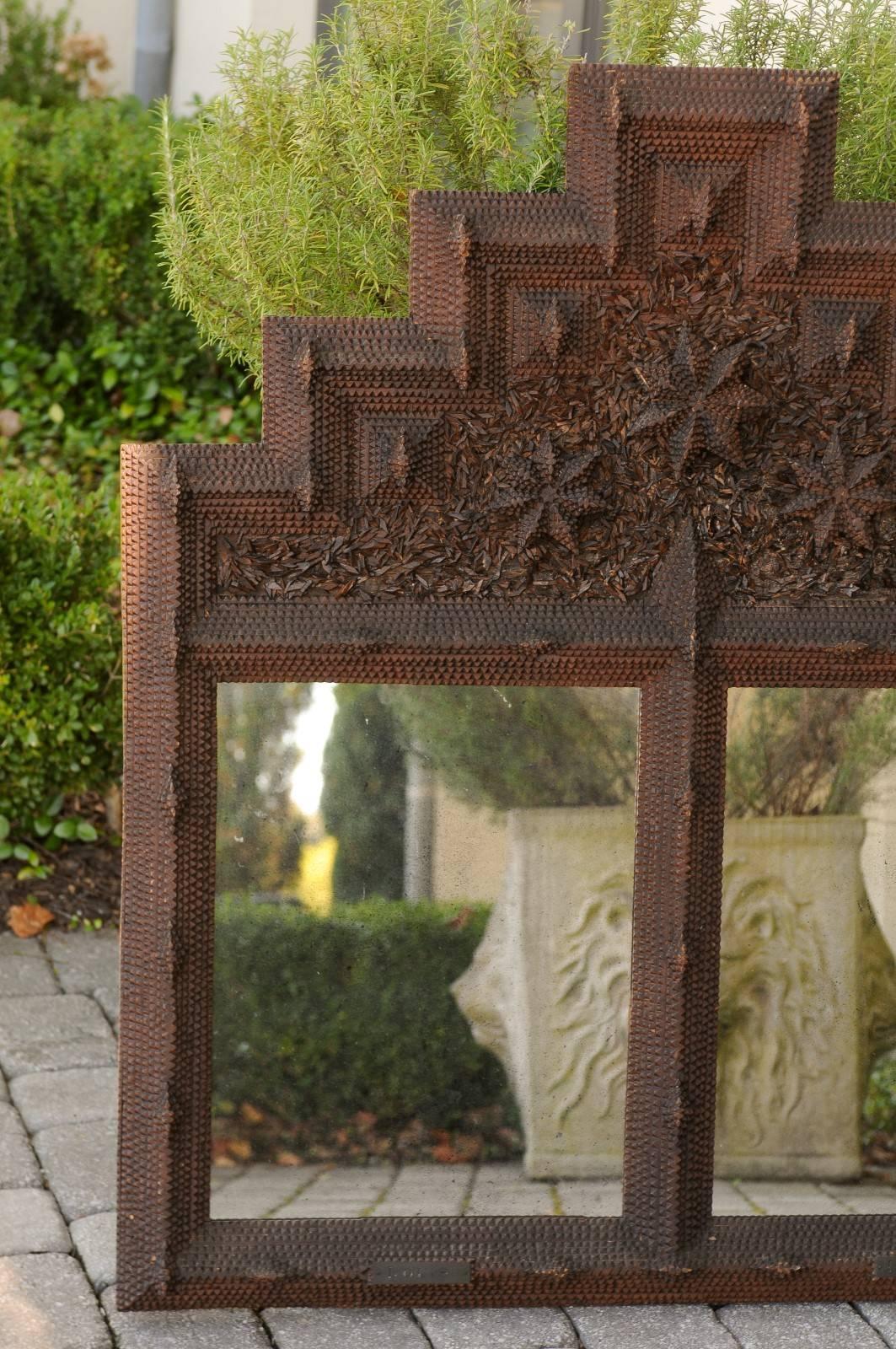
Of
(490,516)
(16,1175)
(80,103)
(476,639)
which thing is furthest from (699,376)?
(80,103)

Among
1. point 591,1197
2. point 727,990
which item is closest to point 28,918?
point 591,1197

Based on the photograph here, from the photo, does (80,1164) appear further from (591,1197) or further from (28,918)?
(28,918)

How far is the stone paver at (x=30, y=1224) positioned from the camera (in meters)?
2.49

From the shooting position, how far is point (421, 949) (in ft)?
7.72

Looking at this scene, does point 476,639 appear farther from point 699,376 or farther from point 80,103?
point 80,103

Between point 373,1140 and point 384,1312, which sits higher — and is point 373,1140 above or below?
above

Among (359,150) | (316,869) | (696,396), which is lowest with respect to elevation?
(316,869)

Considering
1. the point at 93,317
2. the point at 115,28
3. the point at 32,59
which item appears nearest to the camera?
the point at 93,317

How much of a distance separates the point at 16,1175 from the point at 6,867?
69.7 inches

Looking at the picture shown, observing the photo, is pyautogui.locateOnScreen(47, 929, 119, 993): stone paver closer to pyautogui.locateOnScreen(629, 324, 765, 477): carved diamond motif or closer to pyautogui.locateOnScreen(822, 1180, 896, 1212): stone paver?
pyautogui.locateOnScreen(822, 1180, 896, 1212): stone paver

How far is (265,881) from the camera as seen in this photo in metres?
2.29

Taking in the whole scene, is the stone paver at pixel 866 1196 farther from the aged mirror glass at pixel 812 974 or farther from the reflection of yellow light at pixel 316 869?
the reflection of yellow light at pixel 316 869

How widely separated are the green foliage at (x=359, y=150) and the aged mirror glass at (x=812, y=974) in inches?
42.4

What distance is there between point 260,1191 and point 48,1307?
370 millimetres
